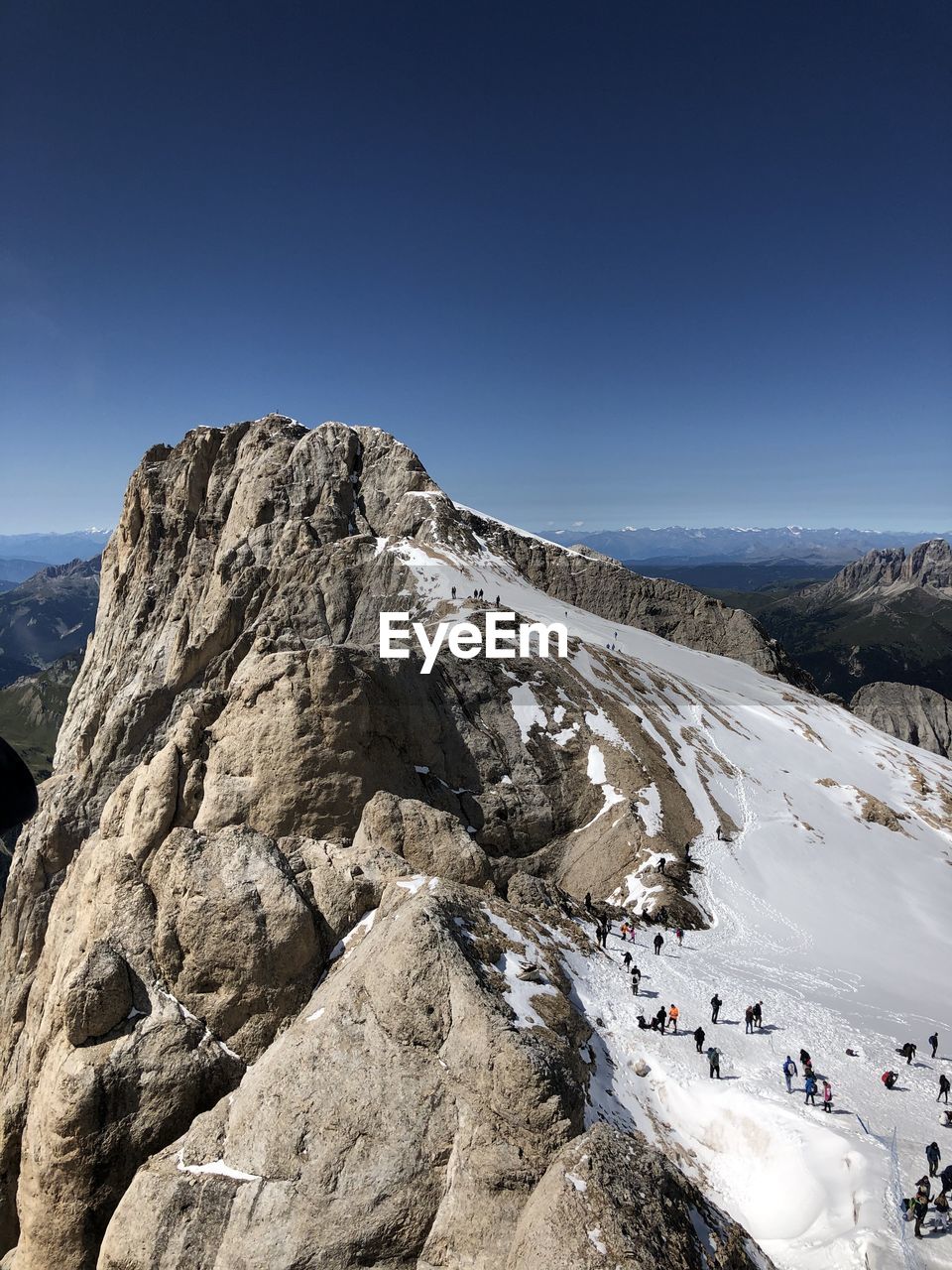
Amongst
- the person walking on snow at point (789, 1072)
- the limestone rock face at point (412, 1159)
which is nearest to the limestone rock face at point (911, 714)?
the person walking on snow at point (789, 1072)

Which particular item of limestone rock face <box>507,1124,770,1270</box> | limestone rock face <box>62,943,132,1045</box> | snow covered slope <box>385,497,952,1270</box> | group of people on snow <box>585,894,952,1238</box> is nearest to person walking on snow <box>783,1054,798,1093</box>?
group of people on snow <box>585,894,952,1238</box>

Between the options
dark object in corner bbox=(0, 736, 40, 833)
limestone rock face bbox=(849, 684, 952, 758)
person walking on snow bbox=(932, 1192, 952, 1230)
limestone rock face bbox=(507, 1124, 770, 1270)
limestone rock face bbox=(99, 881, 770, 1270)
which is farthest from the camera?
limestone rock face bbox=(849, 684, 952, 758)

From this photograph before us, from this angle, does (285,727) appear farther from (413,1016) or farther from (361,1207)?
(361,1207)

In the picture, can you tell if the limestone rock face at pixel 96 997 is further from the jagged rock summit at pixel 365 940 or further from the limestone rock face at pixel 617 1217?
the limestone rock face at pixel 617 1217

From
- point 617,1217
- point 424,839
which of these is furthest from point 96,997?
point 617,1217

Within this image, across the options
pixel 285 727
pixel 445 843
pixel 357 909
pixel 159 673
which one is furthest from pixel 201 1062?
pixel 159 673

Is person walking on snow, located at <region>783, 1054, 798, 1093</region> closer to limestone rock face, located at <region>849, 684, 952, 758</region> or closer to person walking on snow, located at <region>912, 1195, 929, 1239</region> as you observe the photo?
person walking on snow, located at <region>912, 1195, 929, 1239</region>

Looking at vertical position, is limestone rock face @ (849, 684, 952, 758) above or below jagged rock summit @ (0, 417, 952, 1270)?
below

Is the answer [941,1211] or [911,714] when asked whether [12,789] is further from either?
[911,714]
